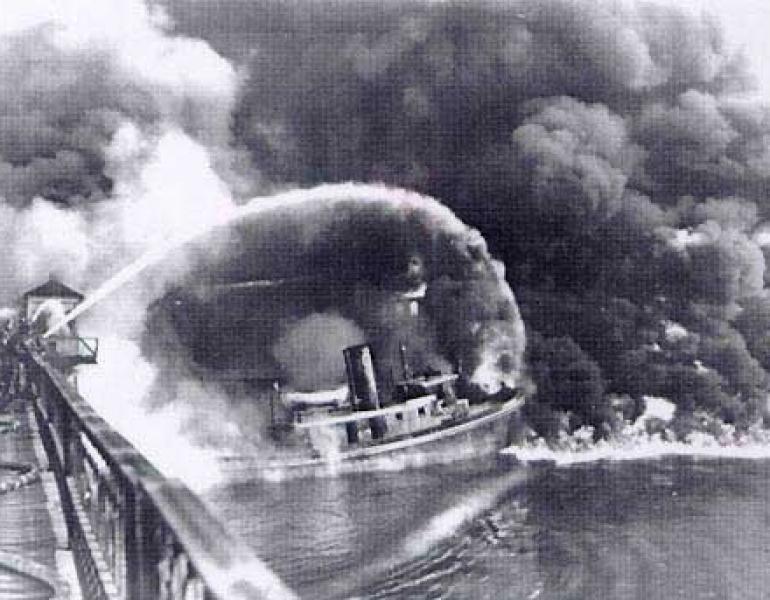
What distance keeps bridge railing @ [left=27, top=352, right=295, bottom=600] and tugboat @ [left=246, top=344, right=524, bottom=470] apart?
133 centimetres

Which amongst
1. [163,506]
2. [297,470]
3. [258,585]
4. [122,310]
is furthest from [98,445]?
[297,470]

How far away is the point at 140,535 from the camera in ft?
4.33

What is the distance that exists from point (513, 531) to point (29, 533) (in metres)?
3.19

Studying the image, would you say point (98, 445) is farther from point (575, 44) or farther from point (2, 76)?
point (575, 44)

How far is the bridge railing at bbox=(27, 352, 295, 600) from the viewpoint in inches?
38.8

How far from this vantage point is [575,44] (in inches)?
148

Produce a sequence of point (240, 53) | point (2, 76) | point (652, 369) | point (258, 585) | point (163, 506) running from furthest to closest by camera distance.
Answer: point (652, 369) → point (240, 53) → point (2, 76) → point (163, 506) → point (258, 585)

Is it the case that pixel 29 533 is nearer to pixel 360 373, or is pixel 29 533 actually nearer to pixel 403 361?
pixel 360 373

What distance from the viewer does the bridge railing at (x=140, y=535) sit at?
986 mm

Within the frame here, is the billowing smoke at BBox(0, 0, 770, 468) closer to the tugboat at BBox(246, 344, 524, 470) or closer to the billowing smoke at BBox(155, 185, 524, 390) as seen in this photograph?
the billowing smoke at BBox(155, 185, 524, 390)

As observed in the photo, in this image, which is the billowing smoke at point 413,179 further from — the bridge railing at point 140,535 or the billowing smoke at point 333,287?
the bridge railing at point 140,535

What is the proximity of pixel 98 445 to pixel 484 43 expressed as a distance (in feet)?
9.28

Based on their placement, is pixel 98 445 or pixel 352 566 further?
pixel 352 566

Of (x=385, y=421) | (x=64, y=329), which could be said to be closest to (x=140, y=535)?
(x=64, y=329)
